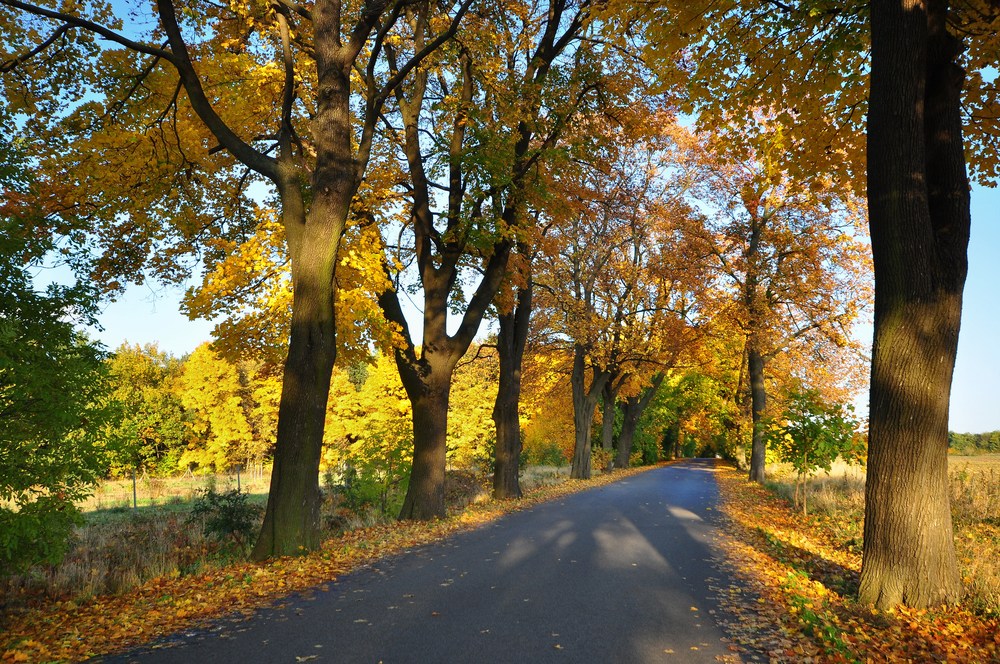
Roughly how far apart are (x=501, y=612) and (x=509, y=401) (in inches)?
471

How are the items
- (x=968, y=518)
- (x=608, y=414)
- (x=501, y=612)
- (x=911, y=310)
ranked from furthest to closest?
(x=608, y=414), (x=968, y=518), (x=911, y=310), (x=501, y=612)

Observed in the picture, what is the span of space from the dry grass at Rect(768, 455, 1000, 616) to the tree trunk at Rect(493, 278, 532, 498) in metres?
7.36

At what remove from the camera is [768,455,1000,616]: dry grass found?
5.86 meters

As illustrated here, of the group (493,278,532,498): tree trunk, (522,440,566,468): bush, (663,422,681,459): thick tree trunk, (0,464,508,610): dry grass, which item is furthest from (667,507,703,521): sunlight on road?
(663,422,681,459): thick tree trunk

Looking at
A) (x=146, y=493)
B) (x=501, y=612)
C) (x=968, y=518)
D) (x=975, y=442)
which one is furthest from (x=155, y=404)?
(x=975, y=442)

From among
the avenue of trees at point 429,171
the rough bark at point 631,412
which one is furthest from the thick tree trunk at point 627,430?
the avenue of trees at point 429,171

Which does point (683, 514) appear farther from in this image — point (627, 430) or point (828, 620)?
point (627, 430)

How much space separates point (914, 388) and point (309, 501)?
746 cm

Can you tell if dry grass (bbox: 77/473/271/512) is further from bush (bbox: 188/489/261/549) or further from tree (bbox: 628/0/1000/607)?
tree (bbox: 628/0/1000/607)

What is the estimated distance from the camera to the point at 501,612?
5.68m

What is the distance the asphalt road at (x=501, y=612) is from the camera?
15.3ft

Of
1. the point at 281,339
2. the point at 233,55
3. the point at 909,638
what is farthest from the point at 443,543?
the point at 233,55

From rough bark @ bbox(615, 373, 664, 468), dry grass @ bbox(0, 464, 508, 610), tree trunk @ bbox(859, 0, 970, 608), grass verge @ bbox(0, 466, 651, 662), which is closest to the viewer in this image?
grass verge @ bbox(0, 466, 651, 662)

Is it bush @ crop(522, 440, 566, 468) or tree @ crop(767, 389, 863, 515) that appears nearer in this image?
tree @ crop(767, 389, 863, 515)
